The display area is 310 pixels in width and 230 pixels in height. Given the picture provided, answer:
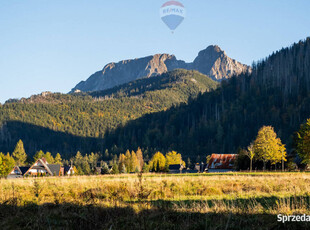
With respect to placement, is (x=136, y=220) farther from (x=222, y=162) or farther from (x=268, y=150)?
(x=222, y=162)

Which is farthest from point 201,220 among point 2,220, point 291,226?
point 2,220

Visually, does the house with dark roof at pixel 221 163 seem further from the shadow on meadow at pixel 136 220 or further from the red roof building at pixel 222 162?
the shadow on meadow at pixel 136 220

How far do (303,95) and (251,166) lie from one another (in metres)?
147

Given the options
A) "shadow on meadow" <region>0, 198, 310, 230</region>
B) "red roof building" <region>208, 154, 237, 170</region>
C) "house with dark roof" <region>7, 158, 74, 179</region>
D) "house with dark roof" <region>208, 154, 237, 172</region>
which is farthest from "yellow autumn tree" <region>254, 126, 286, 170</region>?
"shadow on meadow" <region>0, 198, 310, 230</region>

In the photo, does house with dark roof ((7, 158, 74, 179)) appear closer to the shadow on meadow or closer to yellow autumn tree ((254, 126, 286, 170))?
yellow autumn tree ((254, 126, 286, 170))

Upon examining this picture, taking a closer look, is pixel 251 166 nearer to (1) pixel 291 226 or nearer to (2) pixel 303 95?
(1) pixel 291 226

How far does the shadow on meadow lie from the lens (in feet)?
29.4

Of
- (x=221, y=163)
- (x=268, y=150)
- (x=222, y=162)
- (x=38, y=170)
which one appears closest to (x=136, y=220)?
(x=268, y=150)

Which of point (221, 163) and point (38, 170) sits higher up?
point (221, 163)

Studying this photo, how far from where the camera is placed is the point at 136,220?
959 centimetres

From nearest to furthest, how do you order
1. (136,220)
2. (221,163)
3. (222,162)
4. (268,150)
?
(136,220), (268,150), (221,163), (222,162)

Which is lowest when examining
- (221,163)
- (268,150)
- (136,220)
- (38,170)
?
(38,170)

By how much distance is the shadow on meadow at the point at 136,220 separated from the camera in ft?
29.4

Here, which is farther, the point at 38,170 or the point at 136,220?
the point at 38,170
